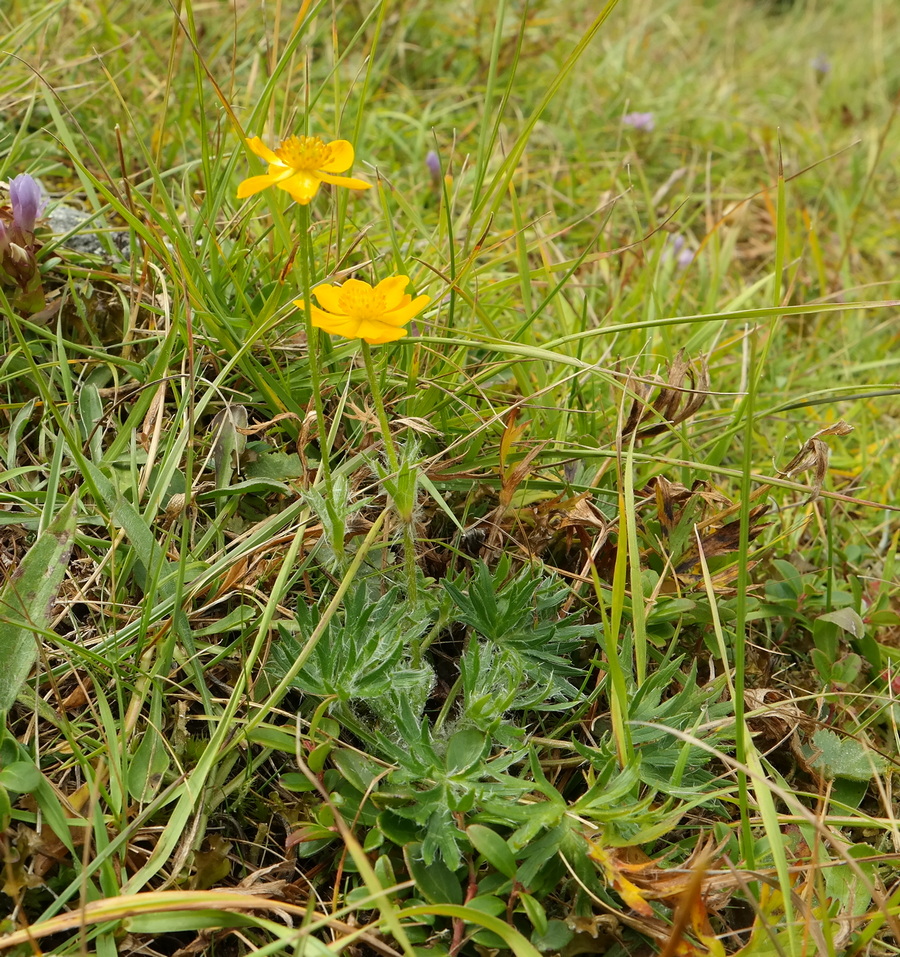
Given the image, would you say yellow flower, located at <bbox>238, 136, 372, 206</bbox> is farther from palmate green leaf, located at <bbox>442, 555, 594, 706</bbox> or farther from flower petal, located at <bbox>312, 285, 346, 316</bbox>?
palmate green leaf, located at <bbox>442, 555, 594, 706</bbox>

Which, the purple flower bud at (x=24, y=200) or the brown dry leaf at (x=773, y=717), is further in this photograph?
the purple flower bud at (x=24, y=200)

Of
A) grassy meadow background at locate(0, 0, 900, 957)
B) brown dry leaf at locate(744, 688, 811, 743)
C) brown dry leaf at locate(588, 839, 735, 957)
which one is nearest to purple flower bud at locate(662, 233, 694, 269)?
grassy meadow background at locate(0, 0, 900, 957)

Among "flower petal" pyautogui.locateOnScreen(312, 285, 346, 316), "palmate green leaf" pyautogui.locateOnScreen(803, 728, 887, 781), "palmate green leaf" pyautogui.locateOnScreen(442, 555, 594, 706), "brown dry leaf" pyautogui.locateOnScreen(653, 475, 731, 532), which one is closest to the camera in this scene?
"flower petal" pyautogui.locateOnScreen(312, 285, 346, 316)

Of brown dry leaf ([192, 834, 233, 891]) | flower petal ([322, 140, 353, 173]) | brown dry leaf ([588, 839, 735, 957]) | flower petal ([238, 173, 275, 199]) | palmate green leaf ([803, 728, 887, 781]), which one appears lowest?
palmate green leaf ([803, 728, 887, 781])

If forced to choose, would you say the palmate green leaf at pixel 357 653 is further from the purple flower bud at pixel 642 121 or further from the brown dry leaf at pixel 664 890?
the purple flower bud at pixel 642 121

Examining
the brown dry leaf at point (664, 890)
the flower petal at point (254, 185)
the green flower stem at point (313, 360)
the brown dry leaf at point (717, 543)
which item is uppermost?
the flower petal at point (254, 185)

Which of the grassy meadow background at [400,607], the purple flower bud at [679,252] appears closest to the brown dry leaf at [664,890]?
the grassy meadow background at [400,607]
